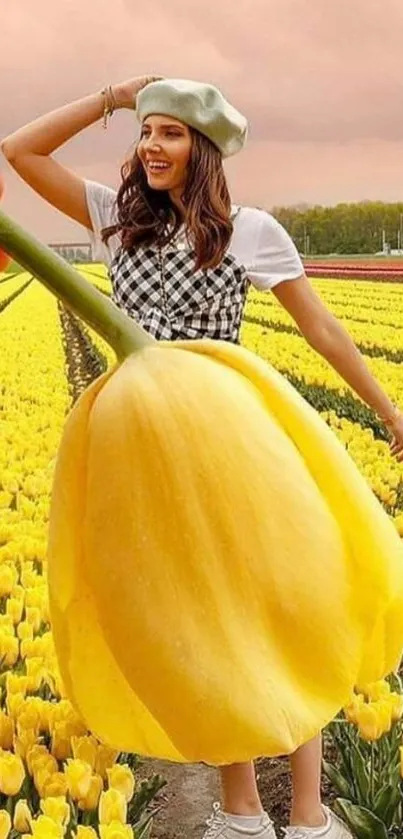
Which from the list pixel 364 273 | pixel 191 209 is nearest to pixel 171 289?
pixel 191 209

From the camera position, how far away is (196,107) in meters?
1.96

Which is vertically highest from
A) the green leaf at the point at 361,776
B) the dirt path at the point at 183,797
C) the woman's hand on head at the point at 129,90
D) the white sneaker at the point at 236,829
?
the woman's hand on head at the point at 129,90

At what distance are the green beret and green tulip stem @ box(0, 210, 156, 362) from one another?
1374mm

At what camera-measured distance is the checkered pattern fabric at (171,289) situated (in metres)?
2.17

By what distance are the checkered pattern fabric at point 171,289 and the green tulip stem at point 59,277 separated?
1.59 meters

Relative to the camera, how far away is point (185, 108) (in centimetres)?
194

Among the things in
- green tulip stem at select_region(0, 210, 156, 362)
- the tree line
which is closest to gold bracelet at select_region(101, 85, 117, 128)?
green tulip stem at select_region(0, 210, 156, 362)

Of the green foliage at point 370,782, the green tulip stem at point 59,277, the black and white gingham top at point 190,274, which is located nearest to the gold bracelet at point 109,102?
the black and white gingham top at point 190,274

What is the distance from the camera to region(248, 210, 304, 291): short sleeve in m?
2.28

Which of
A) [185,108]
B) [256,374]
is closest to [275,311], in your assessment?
[185,108]

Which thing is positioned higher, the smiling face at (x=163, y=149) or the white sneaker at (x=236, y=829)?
the smiling face at (x=163, y=149)

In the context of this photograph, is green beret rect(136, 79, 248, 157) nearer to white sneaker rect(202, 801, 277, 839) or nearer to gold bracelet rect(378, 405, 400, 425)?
gold bracelet rect(378, 405, 400, 425)

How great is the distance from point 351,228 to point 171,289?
4567 centimetres

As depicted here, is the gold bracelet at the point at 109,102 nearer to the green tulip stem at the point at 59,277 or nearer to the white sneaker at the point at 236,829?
the green tulip stem at the point at 59,277
